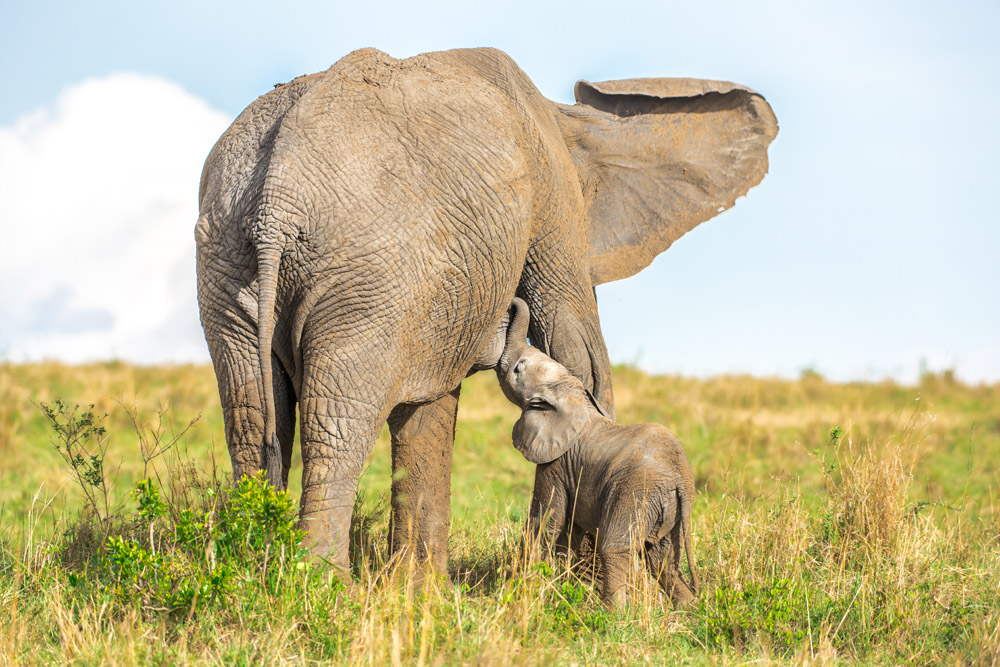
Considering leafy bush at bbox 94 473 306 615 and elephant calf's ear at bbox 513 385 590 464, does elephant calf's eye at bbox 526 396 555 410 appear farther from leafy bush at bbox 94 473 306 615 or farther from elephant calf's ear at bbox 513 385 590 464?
leafy bush at bbox 94 473 306 615

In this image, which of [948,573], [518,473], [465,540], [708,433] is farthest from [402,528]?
[708,433]

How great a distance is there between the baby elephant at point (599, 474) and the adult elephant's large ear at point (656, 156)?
124cm

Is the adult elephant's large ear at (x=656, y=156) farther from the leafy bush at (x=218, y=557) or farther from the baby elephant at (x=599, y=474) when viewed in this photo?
the leafy bush at (x=218, y=557)

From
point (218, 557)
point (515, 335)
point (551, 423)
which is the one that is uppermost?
point (515, 335)

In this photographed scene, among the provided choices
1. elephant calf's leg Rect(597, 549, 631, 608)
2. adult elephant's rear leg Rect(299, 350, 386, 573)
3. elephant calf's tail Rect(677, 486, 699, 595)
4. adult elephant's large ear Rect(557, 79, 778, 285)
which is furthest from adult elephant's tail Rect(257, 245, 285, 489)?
adult elephant's large ear Rect(557, 79, 778, 285)

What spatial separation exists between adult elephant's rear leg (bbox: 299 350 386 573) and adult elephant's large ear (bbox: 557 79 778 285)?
2372 mm

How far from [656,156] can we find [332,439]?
130 inches

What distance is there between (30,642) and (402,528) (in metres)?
2.12

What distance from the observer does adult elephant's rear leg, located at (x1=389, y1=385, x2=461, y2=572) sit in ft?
19.3

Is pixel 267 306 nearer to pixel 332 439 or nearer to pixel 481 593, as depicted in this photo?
pixel 332 439

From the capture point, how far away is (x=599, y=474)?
16.8 ft

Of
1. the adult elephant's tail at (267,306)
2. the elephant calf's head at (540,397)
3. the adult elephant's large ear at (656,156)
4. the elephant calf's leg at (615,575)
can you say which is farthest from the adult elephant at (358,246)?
the elephant calf's leg at (615,575)

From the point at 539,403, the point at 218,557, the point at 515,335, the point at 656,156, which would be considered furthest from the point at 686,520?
the point at 656,156

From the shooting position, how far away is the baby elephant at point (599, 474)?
488cm
